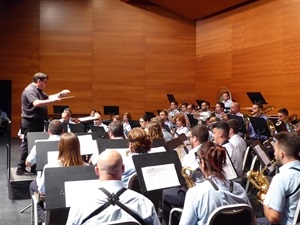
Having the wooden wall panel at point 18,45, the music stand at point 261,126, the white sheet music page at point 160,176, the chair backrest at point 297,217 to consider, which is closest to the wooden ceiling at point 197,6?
the wooden wall panel at point 18,45

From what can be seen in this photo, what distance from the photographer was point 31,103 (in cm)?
636

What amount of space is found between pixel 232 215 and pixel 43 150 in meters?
2.75

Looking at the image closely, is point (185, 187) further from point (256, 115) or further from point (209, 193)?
point (256, 115)

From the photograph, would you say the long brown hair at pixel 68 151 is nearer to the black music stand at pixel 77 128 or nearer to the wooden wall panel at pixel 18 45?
the black music stand at pixel 77 128

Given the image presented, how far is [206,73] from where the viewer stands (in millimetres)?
16125

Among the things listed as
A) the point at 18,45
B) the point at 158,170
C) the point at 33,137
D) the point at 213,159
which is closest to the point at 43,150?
the point at 33,137

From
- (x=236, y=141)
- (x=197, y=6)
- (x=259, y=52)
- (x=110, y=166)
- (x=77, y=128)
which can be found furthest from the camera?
(x=197, y=6)

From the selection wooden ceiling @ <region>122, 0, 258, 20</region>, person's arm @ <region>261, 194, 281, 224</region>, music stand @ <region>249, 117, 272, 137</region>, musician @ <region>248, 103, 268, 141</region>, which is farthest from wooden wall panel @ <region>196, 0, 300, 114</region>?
person's arm @ <region>261, 194, 281, 224</region>

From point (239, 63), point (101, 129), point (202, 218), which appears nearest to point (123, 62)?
point (239, 63)

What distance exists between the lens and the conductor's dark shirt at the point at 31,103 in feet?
20.8

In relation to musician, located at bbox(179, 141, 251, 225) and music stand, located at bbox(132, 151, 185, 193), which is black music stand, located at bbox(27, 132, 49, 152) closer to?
music stand, located at bbox(132, 151, 185, 193)

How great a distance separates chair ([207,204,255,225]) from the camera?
109 inches

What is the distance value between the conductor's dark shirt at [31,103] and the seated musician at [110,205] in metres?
3.87

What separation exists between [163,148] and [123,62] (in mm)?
11516
